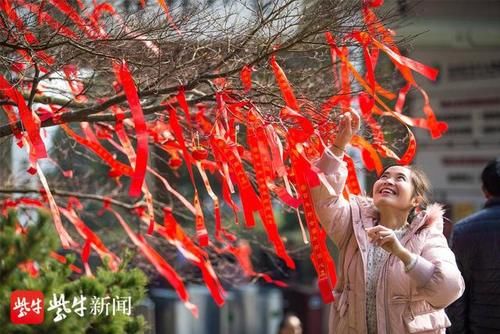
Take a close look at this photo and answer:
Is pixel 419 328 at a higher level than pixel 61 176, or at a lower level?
lower

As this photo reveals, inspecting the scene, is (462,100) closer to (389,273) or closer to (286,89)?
(286,89)

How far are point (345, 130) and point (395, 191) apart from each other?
1.05 ft

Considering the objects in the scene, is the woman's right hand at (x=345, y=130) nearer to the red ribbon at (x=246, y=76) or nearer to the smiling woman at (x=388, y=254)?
the smiling woman at (x=388, y=254)

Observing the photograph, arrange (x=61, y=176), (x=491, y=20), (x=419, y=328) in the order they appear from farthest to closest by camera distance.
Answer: (x=491, y=20) → (x=61, y=176) → (x=419, y=328)

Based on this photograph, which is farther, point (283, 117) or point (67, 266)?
point (67, 266)

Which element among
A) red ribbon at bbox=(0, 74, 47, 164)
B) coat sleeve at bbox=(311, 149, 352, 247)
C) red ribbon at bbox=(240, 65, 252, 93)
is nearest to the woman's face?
coat sleeve at bbox=(311, 149, 352, 247)

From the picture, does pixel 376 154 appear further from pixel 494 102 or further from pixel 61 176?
pixel 494 102

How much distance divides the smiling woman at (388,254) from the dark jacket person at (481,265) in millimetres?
1145

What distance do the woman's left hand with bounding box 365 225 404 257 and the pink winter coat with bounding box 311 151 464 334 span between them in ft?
0.34

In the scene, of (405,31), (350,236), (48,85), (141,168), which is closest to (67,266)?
(48,85)

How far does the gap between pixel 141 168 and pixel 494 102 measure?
6504mm

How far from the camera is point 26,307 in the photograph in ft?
16.2

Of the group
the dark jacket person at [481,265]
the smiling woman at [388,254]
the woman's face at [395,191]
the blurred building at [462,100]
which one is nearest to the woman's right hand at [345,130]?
the smiling woman at [388,254]

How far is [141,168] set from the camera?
4.29m
